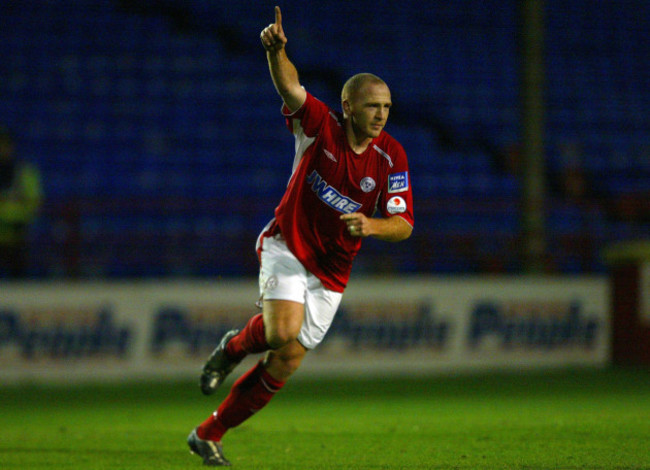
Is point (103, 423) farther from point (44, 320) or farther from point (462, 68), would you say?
point (462, 68)

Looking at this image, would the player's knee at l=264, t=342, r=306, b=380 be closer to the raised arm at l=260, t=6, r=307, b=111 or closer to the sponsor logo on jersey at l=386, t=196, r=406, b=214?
the sponsor logo on jersey at l=386, t=196, r=406, b=214

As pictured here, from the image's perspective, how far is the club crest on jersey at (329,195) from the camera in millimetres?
5289

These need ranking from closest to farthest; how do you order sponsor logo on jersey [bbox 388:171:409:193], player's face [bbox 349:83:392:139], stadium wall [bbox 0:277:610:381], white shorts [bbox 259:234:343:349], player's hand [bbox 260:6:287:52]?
player's hand [bbox 260:6:287:52] → player's face [bbox 349:83:392:139] → white shorts [bbox 259:234:343:349] → sponsor logo on jersey [bbox 388:171:409:193] → stadium wall [bbox 0:277:610:381]

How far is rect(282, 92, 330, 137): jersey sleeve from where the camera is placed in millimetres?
5188

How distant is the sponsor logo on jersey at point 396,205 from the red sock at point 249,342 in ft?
3.08

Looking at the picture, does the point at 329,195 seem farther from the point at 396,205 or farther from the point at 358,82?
the point at 358,82

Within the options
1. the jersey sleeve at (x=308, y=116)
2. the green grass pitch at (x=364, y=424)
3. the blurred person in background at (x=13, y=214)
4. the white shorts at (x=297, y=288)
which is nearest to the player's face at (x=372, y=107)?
the jersey sleeve at (x=308, y=116)

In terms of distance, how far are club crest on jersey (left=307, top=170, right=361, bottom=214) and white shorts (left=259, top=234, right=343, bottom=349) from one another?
348mm

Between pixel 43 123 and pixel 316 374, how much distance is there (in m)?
6.82

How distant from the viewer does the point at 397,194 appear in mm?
5344

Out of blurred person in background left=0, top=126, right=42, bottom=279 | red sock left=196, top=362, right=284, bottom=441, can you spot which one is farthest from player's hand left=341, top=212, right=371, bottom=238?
blurred person in background left=0, top=126, right=42, bottom=279

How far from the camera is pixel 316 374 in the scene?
35.1 ft

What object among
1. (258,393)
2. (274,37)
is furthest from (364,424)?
(274,37)

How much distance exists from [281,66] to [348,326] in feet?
20.3
